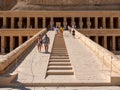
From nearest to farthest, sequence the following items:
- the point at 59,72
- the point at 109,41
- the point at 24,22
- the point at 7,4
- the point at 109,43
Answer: the point at 59,72 → the point at 109,41 → the point at 109,43 → the point at 24,22 → the point at 7,4

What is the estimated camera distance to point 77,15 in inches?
2090

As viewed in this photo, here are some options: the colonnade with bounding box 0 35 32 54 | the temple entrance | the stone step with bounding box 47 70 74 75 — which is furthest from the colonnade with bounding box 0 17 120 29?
the stone step with bounding box 47 70 74 75

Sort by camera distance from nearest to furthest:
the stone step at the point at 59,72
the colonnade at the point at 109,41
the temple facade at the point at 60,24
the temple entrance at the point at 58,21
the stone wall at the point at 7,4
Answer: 1. the stone step at the point at 59,72
2. the colonnade at the point at 109,41
3. the temple facade at the point at 60,24
4. the temple entrance at the point at 58,21
5. the stone wall at the point at 7,4

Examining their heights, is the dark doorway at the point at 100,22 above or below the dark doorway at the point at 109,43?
above

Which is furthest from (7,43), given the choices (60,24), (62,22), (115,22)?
(115,22)

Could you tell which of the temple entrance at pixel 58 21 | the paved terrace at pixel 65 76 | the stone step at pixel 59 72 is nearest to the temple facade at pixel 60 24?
the temple entrance at pixel 58 21

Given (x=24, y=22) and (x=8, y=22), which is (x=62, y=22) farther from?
(x=8, y=22)

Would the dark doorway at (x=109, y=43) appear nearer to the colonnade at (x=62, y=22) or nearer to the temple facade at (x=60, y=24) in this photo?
the temple facade at (x=60, y=24)

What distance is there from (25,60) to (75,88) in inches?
235

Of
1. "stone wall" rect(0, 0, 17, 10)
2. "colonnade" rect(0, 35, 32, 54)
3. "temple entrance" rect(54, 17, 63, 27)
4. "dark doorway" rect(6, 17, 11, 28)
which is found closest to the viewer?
"colonnade" rect(0, 35, 32, 54)

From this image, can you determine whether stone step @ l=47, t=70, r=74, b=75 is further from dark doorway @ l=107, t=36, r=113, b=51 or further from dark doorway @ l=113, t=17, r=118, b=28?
dark doorway @ l=113, t=17, r=118, b=28

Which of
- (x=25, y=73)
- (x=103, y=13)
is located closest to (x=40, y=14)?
(x=103, y=13)

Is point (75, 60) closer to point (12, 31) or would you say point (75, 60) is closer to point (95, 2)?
point (12, 31)

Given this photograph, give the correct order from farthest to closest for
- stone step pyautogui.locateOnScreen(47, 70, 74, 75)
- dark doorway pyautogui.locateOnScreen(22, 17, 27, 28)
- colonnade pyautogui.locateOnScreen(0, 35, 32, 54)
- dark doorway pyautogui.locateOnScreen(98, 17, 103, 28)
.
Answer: dark doorway pyautogui.locateOnScreen(22, 17, 27, 28), dark doorway pyautogui.locateOnScreen(98, 17, 103, 28), colonnade pyautogui.locateOnScreen(0, 35, 32, 54), stone step pyautogui.locateOnScreen(47, 70, 74, 75)
